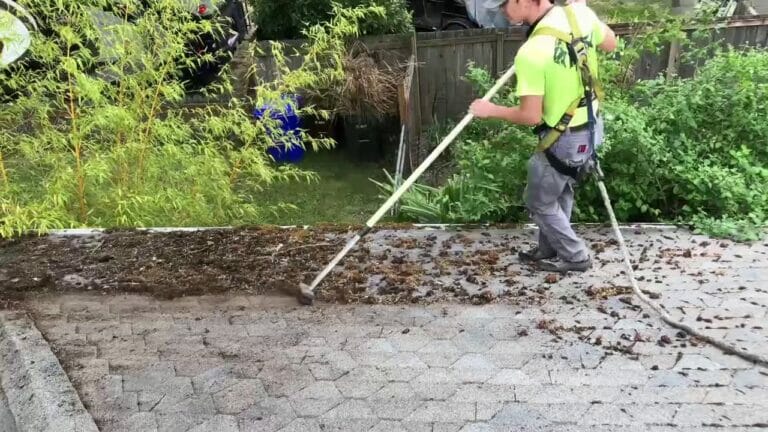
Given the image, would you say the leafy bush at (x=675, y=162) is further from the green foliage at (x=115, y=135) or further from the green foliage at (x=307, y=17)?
the green foliage at (x=307, y=17)

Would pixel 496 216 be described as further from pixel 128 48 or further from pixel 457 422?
pixel 128 48

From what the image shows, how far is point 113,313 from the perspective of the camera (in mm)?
3578

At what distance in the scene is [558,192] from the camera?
3.58 m

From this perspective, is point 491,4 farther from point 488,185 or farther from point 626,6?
point 488,185

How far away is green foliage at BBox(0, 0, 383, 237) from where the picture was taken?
14.3ft

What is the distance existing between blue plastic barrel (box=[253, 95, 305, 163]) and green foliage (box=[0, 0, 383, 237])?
0.14 meters

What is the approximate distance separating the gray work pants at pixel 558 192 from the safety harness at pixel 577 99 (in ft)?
0.11

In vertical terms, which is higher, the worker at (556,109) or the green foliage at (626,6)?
the green foliage at (626,6)

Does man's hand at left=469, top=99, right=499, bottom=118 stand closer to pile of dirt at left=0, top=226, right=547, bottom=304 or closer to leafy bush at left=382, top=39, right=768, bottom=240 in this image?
pile of dirt at left=0, top=226, right=547, bottom=304

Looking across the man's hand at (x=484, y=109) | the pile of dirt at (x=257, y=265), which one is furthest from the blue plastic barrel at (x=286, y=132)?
the man's hand at (x=484, y=109)

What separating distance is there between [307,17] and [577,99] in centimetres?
477

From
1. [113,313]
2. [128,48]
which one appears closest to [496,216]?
[113,313]

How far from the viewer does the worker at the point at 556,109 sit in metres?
3.17

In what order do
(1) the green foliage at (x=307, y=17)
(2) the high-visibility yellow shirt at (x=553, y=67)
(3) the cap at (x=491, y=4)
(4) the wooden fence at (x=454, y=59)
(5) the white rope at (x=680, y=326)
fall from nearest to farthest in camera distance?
1. (5) the white rope at (x=680, y=326)
2. (2) the high-visibility yellow shirt at (x=553, y=67)
3. (4) the wooden fence at (x=454, y=59)
4. (1) the green foliage at (x=307, y=17)
5. (3) the cap at (x=491, y=4)
